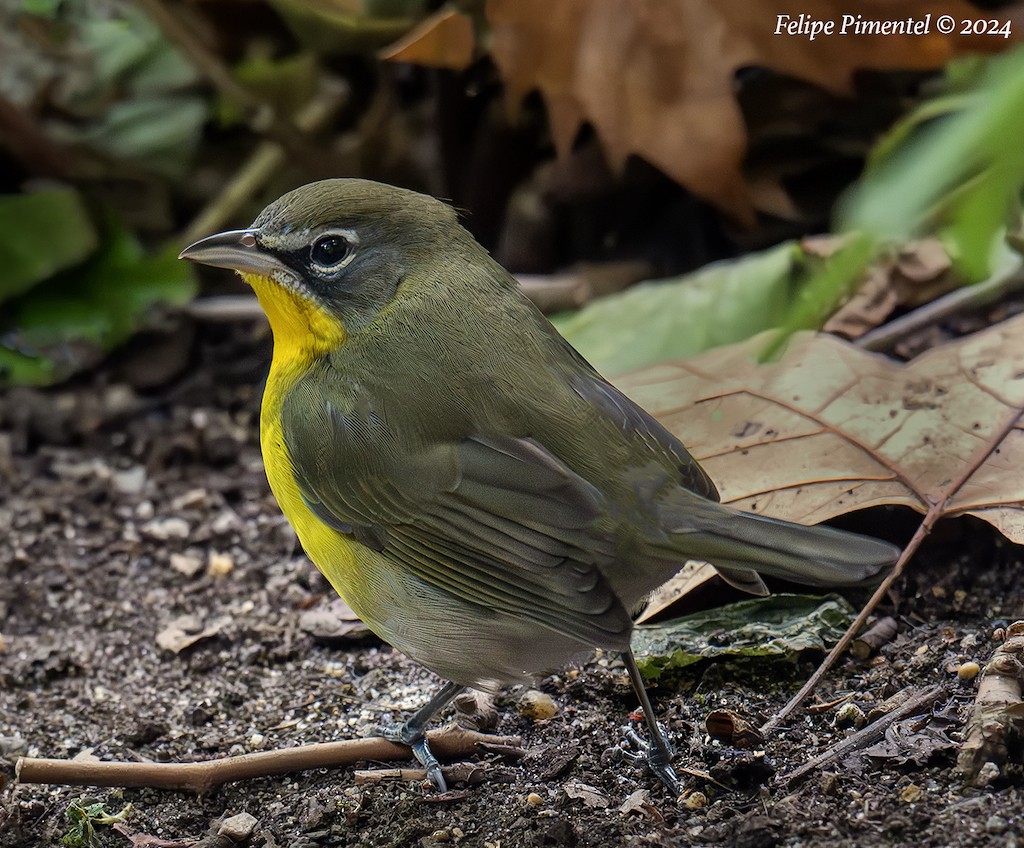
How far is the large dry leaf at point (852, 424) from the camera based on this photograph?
2.92 m

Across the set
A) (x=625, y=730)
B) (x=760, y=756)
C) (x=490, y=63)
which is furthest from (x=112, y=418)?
(x=760, y=756)

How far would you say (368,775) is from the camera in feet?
9.17

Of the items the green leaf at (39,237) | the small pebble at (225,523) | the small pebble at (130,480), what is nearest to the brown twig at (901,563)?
the small pebble at (225,523)

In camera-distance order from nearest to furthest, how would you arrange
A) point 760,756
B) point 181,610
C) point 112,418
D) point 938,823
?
point 938,823
point 760,756
point 181,610
point 112,418

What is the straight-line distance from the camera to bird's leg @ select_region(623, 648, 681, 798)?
2611mm

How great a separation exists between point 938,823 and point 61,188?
4105mm

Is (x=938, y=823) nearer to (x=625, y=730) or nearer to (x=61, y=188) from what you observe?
(x=625, y=730)

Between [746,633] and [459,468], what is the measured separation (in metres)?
0.85

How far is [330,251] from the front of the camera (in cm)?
286

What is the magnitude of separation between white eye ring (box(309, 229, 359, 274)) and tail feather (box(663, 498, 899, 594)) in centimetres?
95

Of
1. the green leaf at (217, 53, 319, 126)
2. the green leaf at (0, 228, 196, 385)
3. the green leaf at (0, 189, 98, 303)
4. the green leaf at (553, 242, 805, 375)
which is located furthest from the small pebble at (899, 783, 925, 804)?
the green leaf at (0, 189, 98, 303)

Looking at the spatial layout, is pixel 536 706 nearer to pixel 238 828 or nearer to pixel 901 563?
pixel 238 828

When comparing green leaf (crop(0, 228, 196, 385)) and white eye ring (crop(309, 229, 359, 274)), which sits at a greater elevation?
white eye ring (crop(309, 229, 359, 274))

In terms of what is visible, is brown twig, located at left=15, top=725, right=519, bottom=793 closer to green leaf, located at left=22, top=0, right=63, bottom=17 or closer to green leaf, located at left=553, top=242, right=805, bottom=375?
green leaf, located at left=553, top=242, right=805, bottom=375
